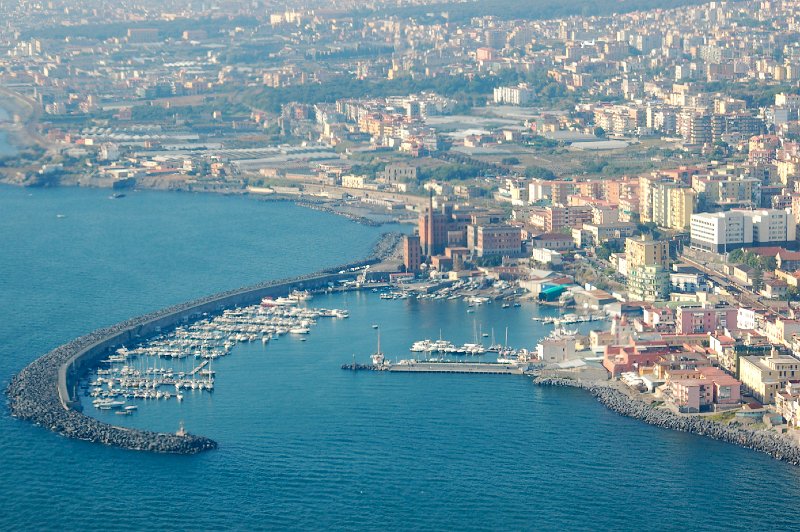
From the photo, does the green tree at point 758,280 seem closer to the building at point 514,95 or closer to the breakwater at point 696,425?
the breakwater at point 696,425

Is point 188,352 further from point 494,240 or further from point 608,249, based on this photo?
point 608,249

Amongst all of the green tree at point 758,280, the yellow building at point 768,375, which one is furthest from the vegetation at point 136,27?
the yellow building at point 768,375

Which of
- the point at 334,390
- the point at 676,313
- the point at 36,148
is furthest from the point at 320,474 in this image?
the point at 36,148

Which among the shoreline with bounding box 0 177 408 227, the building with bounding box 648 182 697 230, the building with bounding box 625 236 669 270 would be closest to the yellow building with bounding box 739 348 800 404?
the building with bounding box 625 236 669 270

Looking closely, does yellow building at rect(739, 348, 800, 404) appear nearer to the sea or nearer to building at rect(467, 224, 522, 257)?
the sea

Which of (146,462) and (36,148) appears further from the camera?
(36,148)

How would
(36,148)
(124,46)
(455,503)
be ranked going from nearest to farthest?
(455,503) < (36,148) < (124,46)

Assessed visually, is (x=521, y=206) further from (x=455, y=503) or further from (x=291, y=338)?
(x=455, y=503)
